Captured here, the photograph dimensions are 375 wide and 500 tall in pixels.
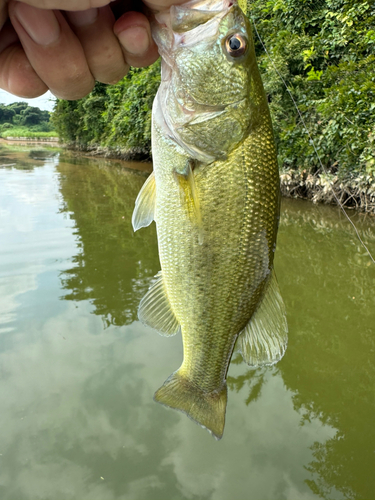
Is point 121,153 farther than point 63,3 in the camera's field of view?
Yes

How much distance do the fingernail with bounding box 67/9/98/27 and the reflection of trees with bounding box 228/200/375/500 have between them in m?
3.16

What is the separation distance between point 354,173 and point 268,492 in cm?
759

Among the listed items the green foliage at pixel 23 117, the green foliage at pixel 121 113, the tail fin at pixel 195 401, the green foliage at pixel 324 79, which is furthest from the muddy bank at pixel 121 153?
the green foliage at pixel 23 117

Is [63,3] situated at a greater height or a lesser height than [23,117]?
greater

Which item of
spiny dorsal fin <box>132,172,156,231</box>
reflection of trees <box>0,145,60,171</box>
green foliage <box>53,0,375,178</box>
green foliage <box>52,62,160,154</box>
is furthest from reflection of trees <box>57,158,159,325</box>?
reflection of trees <box>0,145,60,171</box>

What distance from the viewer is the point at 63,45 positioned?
1.53 m

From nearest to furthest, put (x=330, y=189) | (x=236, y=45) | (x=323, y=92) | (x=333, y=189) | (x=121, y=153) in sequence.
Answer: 1. (x=236, y=45)
2. (x=333, y=189)
3. (x=330, y=189)
4. (x=323, y=92)
5. (x=121, y=153)

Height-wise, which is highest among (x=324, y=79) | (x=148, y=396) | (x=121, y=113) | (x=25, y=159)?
(x=324, y=79)

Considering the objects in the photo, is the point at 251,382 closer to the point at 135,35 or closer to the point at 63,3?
the point at 135,35

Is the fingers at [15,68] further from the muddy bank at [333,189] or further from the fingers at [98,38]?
the muddy bank at [333,189]

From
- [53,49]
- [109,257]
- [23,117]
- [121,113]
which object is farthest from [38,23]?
[23,117]

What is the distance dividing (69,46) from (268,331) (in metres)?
1.41

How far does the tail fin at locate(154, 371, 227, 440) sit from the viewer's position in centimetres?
167

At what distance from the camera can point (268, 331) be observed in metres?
1.60
